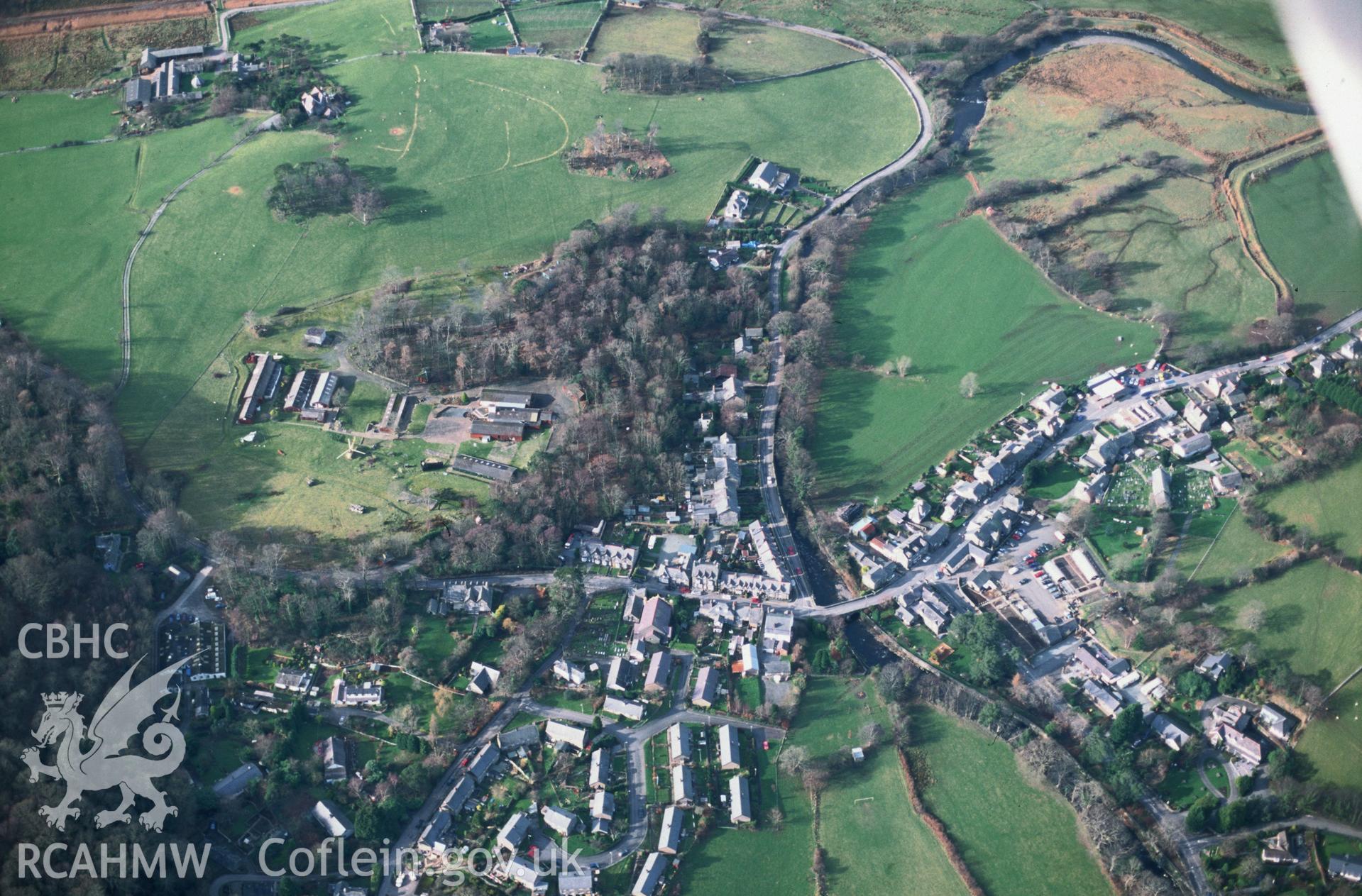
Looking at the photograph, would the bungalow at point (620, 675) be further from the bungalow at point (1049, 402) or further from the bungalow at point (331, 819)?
the bungalow at point (1049, 402)

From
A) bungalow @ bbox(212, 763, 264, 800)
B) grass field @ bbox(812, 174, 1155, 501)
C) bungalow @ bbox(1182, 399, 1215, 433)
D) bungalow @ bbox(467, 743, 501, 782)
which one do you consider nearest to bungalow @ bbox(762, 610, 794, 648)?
grass field @ bbox(812, 174, 1155, 501)

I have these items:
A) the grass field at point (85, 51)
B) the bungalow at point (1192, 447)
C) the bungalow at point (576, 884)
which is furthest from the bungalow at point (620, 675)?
the grass field at point (85, 51)

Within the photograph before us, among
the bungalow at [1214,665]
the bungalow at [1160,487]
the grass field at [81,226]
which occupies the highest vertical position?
the grass field at [81,226]

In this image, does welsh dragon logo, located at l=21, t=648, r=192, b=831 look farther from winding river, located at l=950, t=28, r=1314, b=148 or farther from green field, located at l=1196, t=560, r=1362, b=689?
winding river, located at l=950, t=28, r=1314, b=148

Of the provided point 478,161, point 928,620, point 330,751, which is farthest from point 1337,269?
point 330,751

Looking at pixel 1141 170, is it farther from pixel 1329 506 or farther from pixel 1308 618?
pixel 1308 618

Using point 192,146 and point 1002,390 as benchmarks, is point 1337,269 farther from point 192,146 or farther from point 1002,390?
point 192,146
